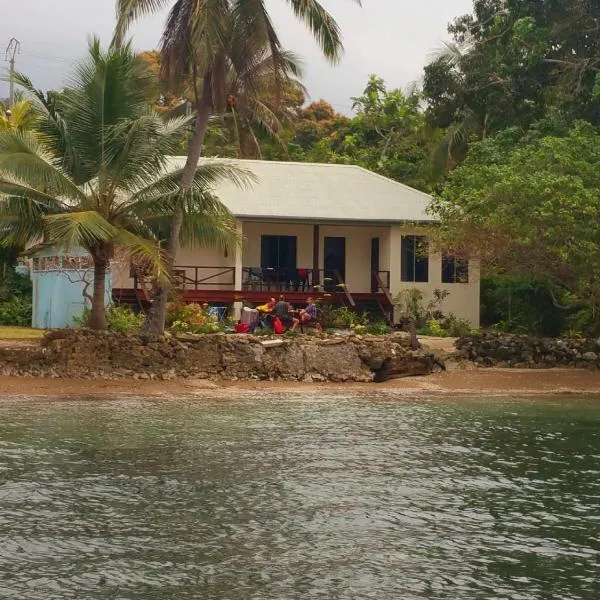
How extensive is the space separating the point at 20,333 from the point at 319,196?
10804 mm

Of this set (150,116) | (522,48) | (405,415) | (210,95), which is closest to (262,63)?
(210,95)

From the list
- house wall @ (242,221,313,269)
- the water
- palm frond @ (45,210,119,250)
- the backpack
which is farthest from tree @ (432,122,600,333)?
palm frond @ (45,210,119,250)

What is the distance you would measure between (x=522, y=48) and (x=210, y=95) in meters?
12.0

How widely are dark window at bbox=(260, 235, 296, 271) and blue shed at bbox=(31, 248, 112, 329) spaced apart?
625 cm

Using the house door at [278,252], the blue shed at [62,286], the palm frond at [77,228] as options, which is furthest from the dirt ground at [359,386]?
the house door at [278,252]

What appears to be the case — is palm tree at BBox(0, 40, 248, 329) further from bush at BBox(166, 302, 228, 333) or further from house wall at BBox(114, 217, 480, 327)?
house wall at BBox(114, 217, 480, 327)

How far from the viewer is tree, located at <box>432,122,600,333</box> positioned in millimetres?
23438

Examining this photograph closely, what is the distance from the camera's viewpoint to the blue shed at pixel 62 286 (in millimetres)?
27469

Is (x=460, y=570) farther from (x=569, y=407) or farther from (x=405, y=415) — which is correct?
(x=569, y=407)

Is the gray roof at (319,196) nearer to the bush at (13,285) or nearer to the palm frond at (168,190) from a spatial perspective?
the bush at (13,285)

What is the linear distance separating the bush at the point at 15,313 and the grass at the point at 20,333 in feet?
2.87

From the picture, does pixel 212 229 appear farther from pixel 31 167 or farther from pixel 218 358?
pixel 31 167

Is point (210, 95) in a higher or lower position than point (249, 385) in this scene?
higher

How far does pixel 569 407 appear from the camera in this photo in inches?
832
